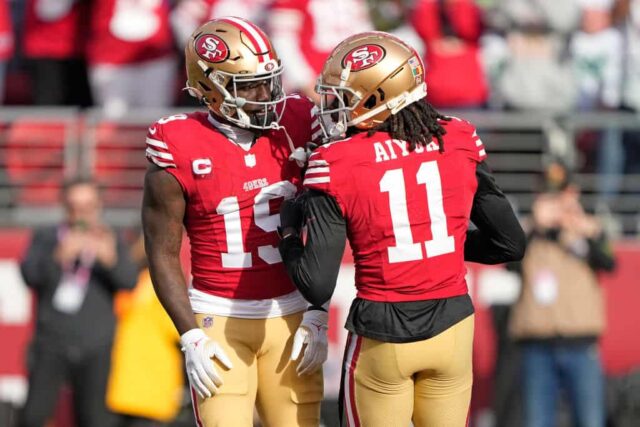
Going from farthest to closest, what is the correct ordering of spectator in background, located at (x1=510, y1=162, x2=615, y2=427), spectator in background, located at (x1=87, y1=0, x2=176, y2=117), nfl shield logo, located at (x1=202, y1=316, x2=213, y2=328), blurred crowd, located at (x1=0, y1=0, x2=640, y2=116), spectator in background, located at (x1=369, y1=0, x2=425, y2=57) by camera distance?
spectator in background, located at (x1=369, y1=0, x2=425, y2=57) → spectator in background, located at (x1=87, y1=0, x2=176, y2=117) → blurred crowd, located at (x1=0, y1=0, x2=640, y2=116) → spectator in background, located at (x1=510, y1=162, x2=615, y2=427) → nfl shield logo, located at (x1=202, y1=316, x2=213, y2=328)

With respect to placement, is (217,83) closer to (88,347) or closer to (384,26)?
(88,347)

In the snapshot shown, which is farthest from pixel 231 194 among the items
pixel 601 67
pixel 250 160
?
pixel 601 67

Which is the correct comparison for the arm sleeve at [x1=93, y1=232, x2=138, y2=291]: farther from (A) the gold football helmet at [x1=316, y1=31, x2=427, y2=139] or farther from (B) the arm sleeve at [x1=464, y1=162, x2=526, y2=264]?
(A) the gold football helmet at [x1=316, y1=31, x2=427, y2=139]

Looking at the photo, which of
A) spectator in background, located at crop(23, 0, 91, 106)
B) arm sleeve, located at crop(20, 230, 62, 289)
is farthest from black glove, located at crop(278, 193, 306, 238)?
spectator in background, located at crop(23, 0, 91, 106)

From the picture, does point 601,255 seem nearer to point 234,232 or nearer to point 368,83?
point 234,232

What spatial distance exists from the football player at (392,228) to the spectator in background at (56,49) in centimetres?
499

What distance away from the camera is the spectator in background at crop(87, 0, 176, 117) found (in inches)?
359

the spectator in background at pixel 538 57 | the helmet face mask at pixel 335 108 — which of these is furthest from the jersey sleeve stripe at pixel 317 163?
the spectator in background at pixel 538 57

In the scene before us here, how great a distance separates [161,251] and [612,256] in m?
4.05

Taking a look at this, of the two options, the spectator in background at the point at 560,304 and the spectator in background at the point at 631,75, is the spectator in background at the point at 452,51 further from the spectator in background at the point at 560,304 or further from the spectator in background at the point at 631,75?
the spectator in background at the point at 560,304

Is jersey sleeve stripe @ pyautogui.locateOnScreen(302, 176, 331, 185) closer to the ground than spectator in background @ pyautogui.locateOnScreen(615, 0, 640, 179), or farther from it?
closer to the ground

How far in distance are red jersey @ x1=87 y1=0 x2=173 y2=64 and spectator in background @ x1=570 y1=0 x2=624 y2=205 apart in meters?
2.80

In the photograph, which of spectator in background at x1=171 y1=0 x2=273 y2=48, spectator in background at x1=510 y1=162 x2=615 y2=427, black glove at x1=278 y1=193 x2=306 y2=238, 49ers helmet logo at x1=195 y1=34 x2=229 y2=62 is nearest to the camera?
black glove at x1=278 y1=193 x2=306 y2=238

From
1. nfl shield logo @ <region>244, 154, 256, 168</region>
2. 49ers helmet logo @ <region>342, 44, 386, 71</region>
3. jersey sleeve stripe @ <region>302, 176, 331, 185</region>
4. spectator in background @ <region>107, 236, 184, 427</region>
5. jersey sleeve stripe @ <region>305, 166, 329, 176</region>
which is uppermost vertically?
49ers helmet logo @ <region>342, 44, 386, 71</region>
